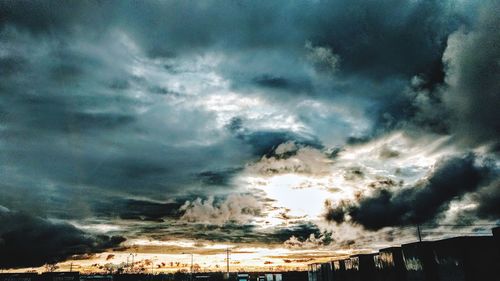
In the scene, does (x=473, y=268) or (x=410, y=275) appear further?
Result: (x=410, y=275)

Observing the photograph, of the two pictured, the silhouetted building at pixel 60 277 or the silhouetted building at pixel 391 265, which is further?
the silhouetted building at pixel 60 277

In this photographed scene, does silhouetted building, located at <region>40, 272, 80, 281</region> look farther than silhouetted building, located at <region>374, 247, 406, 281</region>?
Yes

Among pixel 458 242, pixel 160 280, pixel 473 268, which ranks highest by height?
pixel 458 242

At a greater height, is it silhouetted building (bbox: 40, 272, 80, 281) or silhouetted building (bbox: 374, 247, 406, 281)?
silhouetted building (bbox: 374, 247, 406, 281)

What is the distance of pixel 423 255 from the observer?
1003 inches

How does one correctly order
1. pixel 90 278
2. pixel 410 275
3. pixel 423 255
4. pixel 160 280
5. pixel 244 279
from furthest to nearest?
pixel 160 280 < pixel 244 279 < pixel 90 278 < pixel 410 275 < pixel 423 255

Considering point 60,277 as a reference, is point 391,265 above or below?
above

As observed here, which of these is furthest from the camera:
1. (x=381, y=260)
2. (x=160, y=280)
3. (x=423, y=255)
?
(x=160, y=280)

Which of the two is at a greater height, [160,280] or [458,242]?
[458,242]

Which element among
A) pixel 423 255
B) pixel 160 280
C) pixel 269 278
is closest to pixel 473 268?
pixel 423 255

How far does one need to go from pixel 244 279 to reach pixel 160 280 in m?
42.8

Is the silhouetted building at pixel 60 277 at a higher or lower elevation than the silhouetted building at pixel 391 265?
lower

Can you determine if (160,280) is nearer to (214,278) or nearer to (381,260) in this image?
(214,278)

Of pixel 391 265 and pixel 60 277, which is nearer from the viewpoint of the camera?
pixel 391 265
